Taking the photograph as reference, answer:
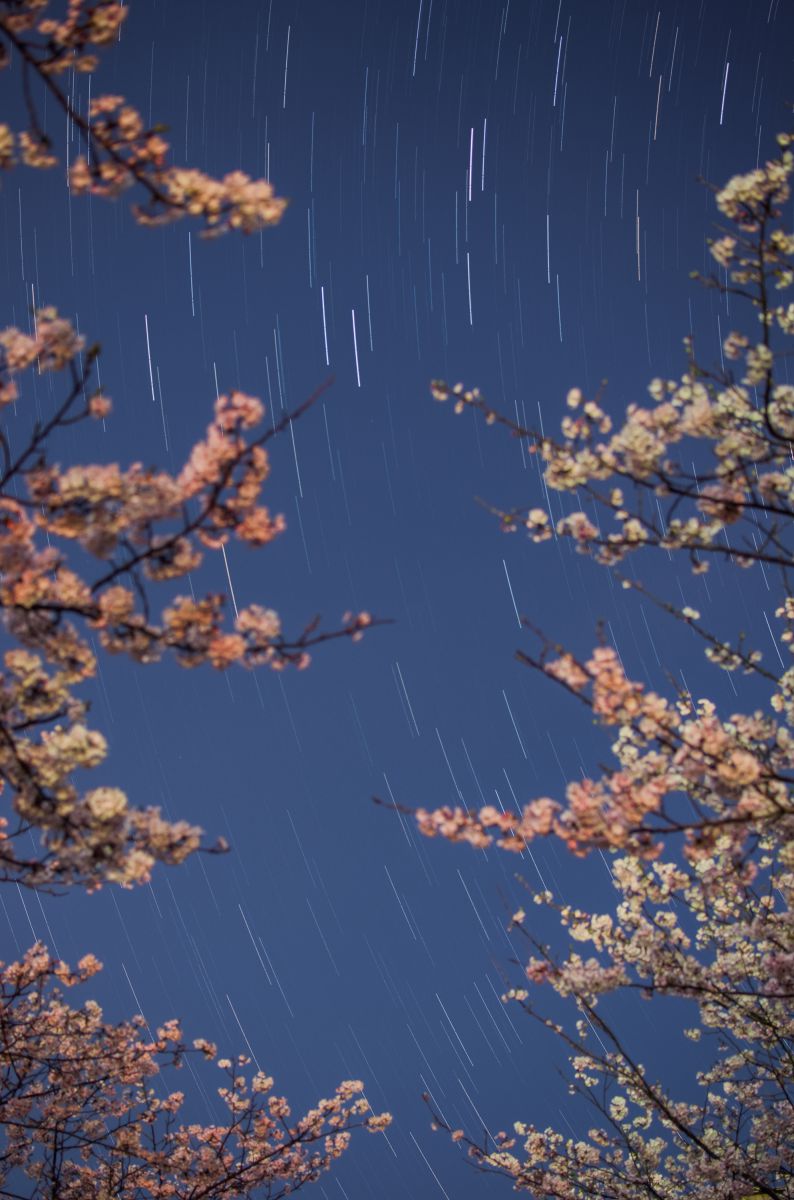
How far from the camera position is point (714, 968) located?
7.77 m

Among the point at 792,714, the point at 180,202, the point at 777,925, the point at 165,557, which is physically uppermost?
the point at 180,202

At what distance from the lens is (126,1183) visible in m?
10.7

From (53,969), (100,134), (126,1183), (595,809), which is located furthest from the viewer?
(126,1183)

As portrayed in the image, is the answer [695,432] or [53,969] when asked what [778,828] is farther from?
[53,969]

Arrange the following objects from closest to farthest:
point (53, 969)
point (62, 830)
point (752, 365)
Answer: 1. point (62, 830)
2. point (752, 365)
3. point (53, 969)

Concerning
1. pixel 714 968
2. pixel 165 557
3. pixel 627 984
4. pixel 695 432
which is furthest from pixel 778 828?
pixel 165 557

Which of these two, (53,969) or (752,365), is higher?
(53,969)

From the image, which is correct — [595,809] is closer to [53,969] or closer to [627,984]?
[627,984]

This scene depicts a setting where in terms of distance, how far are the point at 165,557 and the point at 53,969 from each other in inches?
346

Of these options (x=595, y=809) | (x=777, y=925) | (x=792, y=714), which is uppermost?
(x=792, y=714)

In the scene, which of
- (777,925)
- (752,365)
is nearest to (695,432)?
(752,365)

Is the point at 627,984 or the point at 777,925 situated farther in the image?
the point at 777,925

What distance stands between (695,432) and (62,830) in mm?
4349

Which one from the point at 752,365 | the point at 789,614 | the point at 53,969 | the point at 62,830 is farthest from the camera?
the point at 53,969
